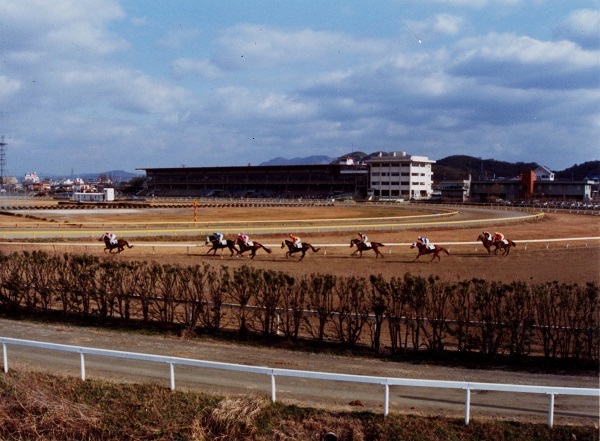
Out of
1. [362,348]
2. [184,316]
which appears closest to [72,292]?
[184,316]

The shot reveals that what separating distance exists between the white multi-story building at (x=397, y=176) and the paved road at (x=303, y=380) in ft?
293

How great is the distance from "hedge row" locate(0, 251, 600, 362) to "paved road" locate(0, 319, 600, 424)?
0.82 m

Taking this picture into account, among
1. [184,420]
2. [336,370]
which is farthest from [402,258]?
[184,420]

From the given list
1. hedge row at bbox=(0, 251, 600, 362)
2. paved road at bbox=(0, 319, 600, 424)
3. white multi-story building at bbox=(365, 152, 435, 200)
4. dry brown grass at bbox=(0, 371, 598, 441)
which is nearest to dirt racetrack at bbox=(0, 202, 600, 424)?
paved road at bbox=(0, 319, 600, 424)

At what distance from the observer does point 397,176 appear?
330 feet

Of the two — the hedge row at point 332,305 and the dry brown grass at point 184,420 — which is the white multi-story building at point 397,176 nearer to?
the hedge row at point 332,305

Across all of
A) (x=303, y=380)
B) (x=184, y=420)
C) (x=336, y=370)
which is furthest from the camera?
(x=336, y=370)

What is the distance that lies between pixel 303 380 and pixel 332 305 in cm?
292

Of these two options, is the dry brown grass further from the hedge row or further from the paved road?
the hedge row

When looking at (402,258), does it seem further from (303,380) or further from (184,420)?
(184,420)

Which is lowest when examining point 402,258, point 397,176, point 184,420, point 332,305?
point 184,420

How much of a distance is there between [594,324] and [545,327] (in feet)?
2.58

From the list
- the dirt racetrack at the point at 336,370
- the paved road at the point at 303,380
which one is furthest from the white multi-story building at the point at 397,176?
the paved road at the point at 303,380

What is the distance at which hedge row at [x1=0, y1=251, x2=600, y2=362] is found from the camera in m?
10.4
